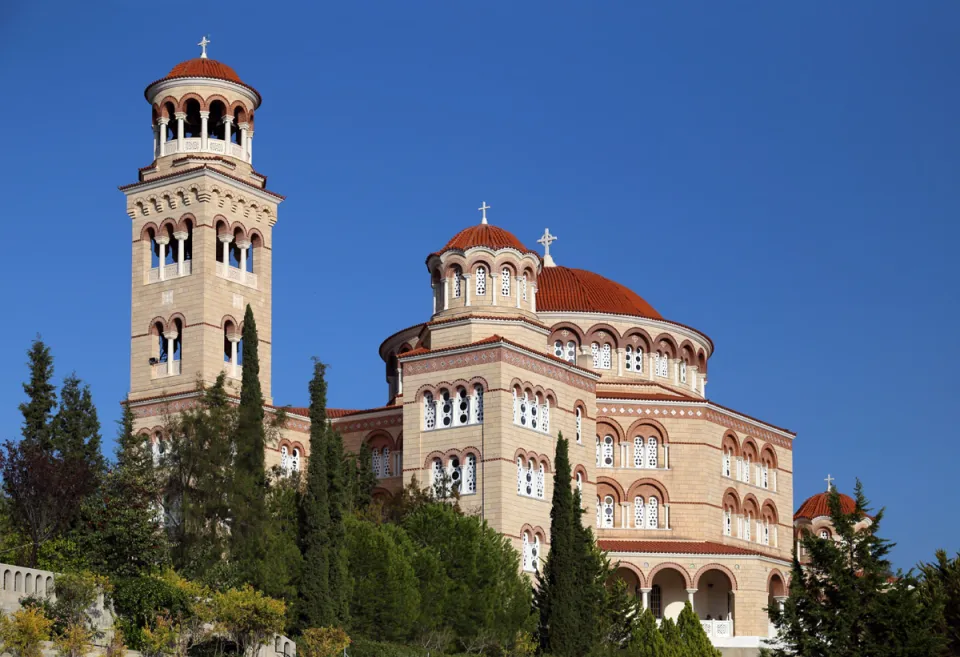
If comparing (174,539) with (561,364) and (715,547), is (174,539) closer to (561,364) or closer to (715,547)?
(561,364)

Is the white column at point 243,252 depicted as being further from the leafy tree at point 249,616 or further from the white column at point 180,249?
the leafy tree at point 249,616

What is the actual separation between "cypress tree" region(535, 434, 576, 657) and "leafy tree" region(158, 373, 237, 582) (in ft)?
31.2

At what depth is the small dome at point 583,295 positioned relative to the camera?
71.8 meters

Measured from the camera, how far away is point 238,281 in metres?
66.1

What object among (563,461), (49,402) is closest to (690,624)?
(563,461)

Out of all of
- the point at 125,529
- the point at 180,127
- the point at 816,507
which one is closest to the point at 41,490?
the point at 125,529

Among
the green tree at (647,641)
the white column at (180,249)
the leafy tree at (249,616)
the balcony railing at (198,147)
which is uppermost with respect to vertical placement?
the balcony railing at (198,147)

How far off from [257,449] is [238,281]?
14.1 metres

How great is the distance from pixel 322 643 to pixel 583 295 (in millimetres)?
28926

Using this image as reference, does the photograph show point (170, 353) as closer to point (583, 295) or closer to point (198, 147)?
point (198, 147)

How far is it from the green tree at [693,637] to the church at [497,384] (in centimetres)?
626

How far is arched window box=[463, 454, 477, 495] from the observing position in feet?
196

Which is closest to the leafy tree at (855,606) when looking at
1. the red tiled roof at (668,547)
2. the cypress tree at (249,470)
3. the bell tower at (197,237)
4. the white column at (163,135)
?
the cypress tree at (249,470)

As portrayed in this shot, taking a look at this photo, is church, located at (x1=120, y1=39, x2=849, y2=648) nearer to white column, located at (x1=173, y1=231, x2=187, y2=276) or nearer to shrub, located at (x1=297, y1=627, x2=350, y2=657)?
white column, located at (x1=173, y1=231, x2=187, y2=276)
